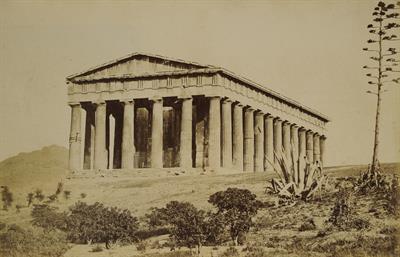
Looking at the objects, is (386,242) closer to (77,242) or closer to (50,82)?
(77,242)

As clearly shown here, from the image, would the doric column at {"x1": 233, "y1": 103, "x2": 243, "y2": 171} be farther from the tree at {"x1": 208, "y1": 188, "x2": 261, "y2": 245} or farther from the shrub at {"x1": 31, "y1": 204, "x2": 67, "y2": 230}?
the tree at {"x1": 208, "y1": 188, "x2": 261, "y2": 245}

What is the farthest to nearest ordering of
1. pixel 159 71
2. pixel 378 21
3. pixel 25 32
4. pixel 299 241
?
pixel 159 71 < pixel 25 32 < pixel 378 21 < pixel 299 241

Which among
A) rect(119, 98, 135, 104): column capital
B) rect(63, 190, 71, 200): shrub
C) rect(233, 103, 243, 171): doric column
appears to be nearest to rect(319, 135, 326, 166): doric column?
rect(233, 103, 243, 171): doric column

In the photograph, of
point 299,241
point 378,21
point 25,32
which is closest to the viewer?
point 299,241

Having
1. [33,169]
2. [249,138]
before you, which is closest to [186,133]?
[249,138]

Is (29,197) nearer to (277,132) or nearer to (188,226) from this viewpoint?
(188,226)

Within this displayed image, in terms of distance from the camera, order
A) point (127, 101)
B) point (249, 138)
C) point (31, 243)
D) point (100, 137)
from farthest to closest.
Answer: point (249, 138) → point (100, 137) → point (127, 101) → point (31, 243)

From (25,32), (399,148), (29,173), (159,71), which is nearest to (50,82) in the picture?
(25,32)
